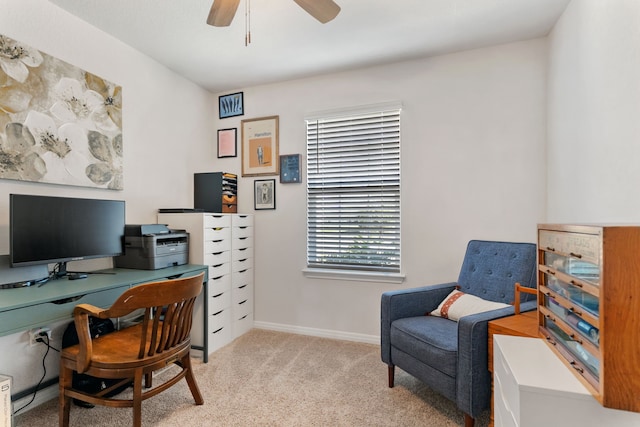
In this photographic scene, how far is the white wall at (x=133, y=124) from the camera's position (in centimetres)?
188

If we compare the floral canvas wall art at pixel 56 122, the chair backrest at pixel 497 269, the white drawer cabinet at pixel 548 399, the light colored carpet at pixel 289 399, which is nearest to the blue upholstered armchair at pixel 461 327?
the chair backrest at pixel 497 269

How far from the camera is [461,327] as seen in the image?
1592mm

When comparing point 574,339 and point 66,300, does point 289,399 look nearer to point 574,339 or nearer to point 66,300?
point 66,300

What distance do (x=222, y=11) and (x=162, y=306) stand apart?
1505mm

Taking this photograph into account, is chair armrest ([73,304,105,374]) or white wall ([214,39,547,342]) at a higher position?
white wall ([214,39,547,342])

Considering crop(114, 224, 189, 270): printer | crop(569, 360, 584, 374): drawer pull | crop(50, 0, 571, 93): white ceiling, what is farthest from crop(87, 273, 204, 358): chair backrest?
crop(50, 0, 571, 93): white ceiling

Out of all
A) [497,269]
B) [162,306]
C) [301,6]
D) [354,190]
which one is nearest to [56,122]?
[162,306]

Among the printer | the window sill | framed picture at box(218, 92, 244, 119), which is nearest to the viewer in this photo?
the printer

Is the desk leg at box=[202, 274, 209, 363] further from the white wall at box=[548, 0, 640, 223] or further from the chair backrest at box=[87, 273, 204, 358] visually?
the white wall at box=[548, 0, 640, 223]

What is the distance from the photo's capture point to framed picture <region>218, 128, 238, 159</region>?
337 cm

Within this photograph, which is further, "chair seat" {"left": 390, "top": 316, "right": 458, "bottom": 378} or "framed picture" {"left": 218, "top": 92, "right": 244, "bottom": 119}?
"framed picture" {"left": 218, "top": 92, "right": 244, "bottom": 119}

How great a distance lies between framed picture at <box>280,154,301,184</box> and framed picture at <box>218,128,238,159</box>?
58 cm

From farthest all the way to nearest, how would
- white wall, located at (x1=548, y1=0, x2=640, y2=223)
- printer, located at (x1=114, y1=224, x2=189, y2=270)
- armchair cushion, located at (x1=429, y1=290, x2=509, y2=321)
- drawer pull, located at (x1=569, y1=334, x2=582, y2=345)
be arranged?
printer, located at (x1=114, y1=224, x2=189, y2=270)
armchair cushion, located at (x1=429, y1=290, x2=509, y2=321)
white wall, located at (x1=548, y1=0, x2=640, y2=223)
drawer pull, located at (x1=569, y1=334, x2=582, y2=345)

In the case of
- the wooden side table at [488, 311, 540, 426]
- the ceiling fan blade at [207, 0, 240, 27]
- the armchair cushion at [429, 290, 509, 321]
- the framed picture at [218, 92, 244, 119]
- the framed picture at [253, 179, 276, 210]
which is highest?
A: the framed picture at [218, 92, 244, 119]
